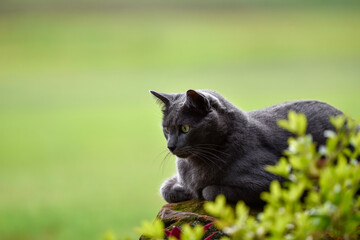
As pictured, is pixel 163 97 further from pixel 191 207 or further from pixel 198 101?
pixel 191 207

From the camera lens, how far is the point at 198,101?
1.74 m

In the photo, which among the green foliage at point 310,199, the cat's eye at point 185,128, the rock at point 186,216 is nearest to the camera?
the green foliage at point 310,199

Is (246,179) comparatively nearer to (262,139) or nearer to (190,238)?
(262,139)

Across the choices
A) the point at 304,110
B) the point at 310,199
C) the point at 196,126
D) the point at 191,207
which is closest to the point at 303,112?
the point at 304,110

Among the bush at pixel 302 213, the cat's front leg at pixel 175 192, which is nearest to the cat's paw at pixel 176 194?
the cat's front leg at pixel 175 192

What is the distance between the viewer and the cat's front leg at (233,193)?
1.75 metres

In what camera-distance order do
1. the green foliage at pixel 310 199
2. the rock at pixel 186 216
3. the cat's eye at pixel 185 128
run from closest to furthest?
the green foliage at pixel 310 199 < the rock at pixel 186 216 < the cat's eye at pixel 185 128

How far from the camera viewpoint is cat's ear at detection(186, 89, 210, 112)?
1715 millimetres

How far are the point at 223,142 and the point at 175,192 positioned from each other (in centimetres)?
37

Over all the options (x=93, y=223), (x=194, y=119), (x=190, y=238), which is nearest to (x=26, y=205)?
(x=93, y=223)

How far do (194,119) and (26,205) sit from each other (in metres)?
3.29

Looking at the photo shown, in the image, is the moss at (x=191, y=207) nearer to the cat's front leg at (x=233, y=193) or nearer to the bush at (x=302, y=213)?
the cat's front leg at (x=233, y=193)

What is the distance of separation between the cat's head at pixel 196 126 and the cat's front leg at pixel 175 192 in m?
0.27

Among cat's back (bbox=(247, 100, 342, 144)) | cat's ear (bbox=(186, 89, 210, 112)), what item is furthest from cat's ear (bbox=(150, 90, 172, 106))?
cat's back (bbox=(247, 100, 342, 144))
